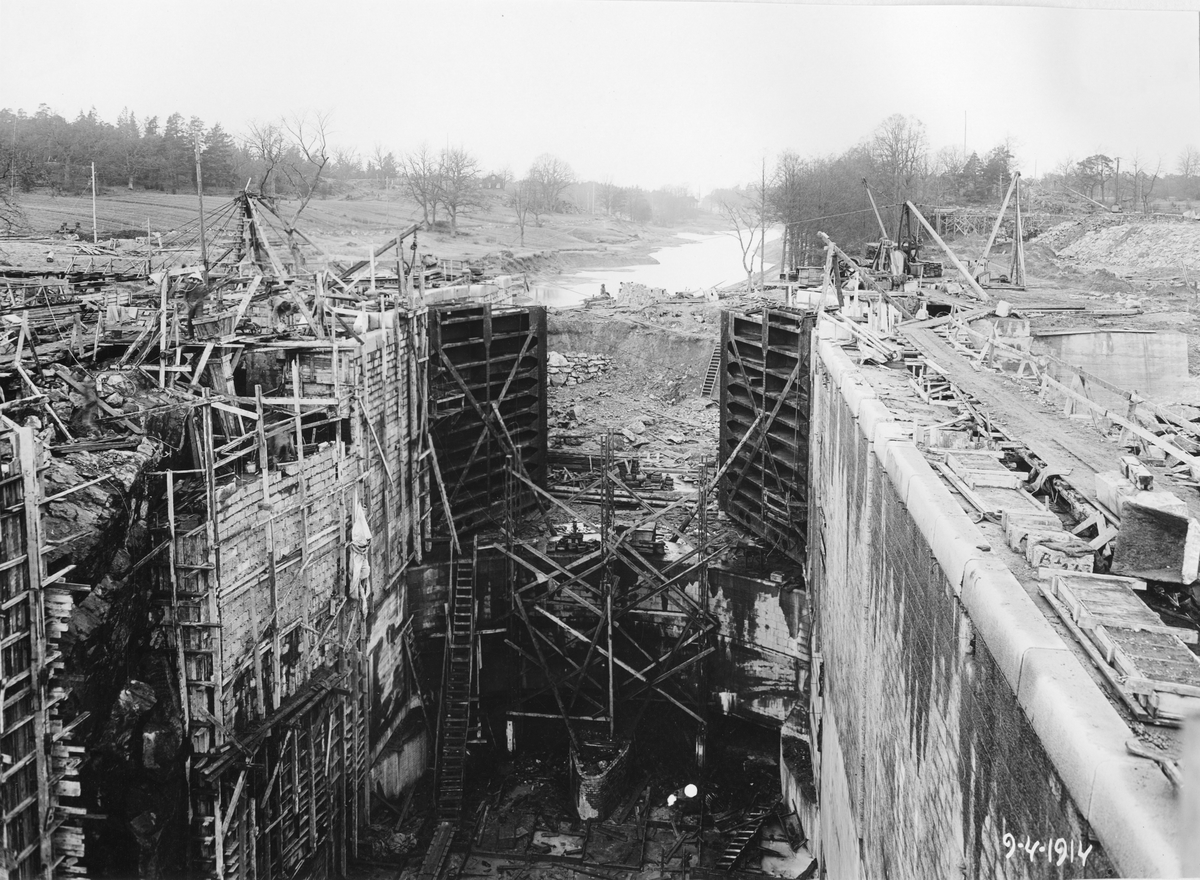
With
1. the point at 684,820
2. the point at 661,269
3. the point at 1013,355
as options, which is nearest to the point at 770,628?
the point at 684,820

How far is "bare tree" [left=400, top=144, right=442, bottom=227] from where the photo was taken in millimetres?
40125

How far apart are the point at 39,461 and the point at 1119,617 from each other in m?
7.90

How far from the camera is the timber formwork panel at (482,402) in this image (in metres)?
17.2

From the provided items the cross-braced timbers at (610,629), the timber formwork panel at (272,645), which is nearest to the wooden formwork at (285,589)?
the timber formwork panel at (272,645)

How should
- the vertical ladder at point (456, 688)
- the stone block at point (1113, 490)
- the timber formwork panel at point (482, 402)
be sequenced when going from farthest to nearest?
1. the timber formwork panel at point (482, 402)
2. the vertical ladder at point (456, 688)
3. the stone block at point (1113, 490)

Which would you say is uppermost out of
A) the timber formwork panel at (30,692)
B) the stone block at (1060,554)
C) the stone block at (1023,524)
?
the stone block at (1023,524)

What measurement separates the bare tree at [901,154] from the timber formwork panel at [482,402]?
69.6ft

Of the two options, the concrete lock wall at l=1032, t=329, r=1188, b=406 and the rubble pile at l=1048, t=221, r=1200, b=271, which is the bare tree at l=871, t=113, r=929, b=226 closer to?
the rubble pile at l=1048, t=221, r=1200, b=271

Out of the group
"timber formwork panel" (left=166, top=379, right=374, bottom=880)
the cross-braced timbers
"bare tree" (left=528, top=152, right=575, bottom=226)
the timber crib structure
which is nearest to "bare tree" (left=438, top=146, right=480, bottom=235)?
"bare tree" (left=528, top=152, right=575, bottom=226)

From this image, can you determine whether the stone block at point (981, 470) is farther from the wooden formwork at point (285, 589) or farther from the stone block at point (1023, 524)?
the wooden formwork at point (285, 589)

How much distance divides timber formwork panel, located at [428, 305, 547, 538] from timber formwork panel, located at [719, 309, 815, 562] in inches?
147

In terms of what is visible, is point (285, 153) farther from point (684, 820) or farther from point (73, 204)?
point (684, 820)

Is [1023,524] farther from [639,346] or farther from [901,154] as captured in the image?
[901,154]

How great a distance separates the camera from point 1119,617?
5.12 meters
